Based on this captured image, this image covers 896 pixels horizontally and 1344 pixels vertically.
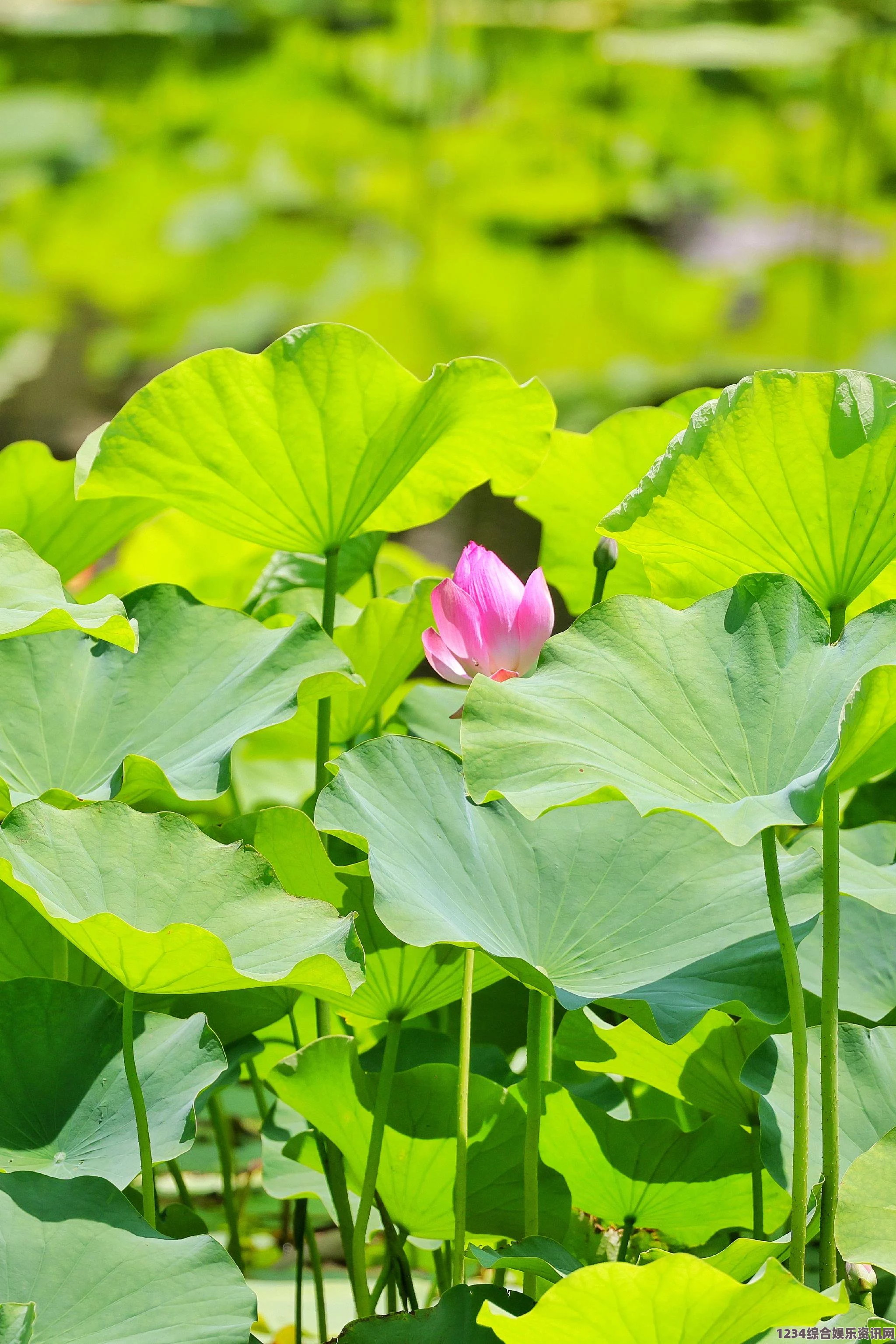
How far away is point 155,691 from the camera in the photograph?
57 cm

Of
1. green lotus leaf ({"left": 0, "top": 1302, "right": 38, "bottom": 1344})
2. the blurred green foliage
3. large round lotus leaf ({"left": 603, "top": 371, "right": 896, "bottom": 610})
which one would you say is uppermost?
large round lotus leaf ({"left": 603, "top": 371, "right": 896, "bottom": 610})

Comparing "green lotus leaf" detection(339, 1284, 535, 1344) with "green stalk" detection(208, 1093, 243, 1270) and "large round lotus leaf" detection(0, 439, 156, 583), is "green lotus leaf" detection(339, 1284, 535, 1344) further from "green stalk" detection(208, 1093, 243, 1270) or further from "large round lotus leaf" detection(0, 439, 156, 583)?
"large round lotus leaf" detection(0, 439, 156, 583)

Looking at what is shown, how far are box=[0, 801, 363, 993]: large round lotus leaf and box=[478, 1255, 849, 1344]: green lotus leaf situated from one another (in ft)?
0.36

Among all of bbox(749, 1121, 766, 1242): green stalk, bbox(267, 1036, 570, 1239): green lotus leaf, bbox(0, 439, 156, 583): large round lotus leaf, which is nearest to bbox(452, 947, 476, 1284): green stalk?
bbox(267, 1036, 570, 1239): green lotus leaf

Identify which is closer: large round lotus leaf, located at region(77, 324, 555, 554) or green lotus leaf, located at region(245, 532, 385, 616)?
large round lotus leaf, located at region(77, 324, 555, 554)

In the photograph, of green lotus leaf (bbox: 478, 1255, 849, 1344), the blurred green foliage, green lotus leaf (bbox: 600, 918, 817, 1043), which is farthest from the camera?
the blurred green foliage

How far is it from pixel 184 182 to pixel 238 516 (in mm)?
2982

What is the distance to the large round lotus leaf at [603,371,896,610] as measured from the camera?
450 mm

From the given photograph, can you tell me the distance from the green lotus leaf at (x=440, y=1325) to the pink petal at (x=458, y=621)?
240 mm

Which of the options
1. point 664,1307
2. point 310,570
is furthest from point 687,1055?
point 310,570

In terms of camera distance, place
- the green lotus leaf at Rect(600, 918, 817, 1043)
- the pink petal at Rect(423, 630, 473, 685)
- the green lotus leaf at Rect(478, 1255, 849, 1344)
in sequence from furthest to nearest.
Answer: the pink petal at Rect(423, 630, 473, 685) < the green lotus leaf at Rect(600, 918, 817, 1043) < the green lotus leaf at Rect(478, 1255, 849, 1344)

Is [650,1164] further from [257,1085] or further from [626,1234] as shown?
[257,1085]

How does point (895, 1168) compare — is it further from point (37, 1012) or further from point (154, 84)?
point (154, 84)

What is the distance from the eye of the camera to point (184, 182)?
10.6 ft
